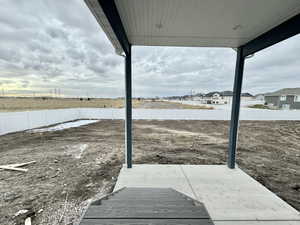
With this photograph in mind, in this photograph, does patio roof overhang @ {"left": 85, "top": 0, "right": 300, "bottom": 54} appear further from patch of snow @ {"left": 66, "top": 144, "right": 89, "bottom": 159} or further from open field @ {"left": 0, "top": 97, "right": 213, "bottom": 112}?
open field @ {"left": 0, "top": 97, "right": 213, "bottom": 112}

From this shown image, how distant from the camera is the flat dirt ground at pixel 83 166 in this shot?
6.92ft

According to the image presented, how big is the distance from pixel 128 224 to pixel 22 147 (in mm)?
5586

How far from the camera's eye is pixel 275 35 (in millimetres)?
2057

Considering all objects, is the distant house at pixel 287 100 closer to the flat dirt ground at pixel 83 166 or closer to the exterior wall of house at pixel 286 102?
the exterior wall of house at pixel 286 102

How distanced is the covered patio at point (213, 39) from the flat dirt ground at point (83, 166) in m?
0.55

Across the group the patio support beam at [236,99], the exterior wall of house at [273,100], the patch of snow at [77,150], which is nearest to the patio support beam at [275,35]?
the patio support beam at [236,99]

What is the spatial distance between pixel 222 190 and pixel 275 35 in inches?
99.5

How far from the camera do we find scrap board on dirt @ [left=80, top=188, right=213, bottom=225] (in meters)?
1.15

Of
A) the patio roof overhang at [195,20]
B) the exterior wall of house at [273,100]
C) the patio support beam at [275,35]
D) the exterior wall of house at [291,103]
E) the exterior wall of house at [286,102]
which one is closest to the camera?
the patio roof overhang at [195,20]

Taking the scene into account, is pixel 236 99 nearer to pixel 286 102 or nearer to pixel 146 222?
pixel 146 222

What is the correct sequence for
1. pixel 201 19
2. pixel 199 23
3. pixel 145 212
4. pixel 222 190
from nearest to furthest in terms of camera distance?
pixel 145 212, pixel 201 19, pixel 199 23, pixel 222 190

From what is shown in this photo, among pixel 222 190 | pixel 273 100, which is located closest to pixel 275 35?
pixel 222 190

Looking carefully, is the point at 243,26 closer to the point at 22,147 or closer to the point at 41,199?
the point at 41,199

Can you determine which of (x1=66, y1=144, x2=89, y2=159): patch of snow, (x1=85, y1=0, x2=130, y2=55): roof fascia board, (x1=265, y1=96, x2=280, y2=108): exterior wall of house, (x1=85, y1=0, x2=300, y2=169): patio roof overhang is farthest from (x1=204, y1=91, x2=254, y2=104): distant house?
(x1=85, y1=0, x2=130, y2=55): roof fascia board
